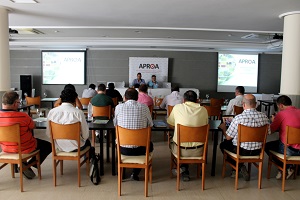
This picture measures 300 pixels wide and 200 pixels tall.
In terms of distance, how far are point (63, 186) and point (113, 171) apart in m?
0.70

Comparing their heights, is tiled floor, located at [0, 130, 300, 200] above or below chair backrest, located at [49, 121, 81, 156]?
below

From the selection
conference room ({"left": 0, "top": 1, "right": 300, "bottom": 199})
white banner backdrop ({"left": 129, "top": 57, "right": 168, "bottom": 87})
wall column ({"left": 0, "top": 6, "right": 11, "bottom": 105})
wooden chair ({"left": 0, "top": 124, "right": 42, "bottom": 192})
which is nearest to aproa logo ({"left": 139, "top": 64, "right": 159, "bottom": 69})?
white banner backdrop ({"left": 129, "top": 57, "right": 168, "bottom": 87})

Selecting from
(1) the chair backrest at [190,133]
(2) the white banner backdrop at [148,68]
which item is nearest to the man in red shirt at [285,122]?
(1) the chair backrest at [190,133]

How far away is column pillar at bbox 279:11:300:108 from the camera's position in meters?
4.91

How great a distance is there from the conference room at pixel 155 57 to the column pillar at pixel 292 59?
43mm

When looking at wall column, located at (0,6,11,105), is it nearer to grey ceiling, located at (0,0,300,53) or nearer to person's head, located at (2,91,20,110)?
grey ceiling, located at (0,0,300,53)

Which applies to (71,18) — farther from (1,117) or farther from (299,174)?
(299,174)

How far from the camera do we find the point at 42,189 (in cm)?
313

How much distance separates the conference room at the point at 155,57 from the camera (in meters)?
3.25

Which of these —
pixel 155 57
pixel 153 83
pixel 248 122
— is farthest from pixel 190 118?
pixel 155 57

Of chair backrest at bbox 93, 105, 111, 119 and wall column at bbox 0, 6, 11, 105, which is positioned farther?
wall column at bbox 0, 6, 11, 105

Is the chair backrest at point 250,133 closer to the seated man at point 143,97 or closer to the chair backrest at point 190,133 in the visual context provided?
the chair backrest at point 190,133

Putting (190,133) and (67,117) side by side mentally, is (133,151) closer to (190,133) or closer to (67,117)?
(190,133)

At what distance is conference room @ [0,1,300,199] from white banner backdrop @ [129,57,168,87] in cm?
6
